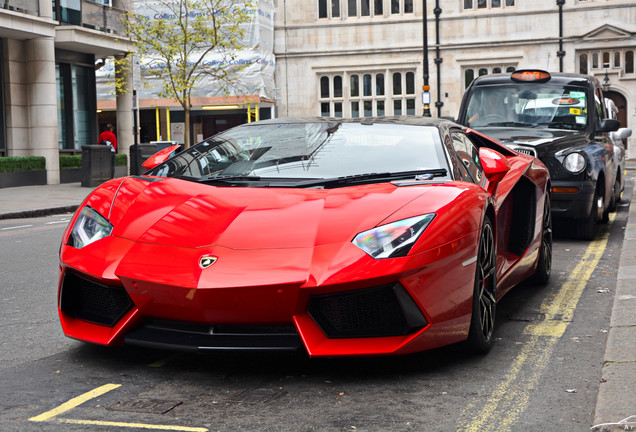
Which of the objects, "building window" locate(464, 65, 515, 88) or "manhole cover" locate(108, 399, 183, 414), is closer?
"manhole cover" locate(108, 399, 183, 414)

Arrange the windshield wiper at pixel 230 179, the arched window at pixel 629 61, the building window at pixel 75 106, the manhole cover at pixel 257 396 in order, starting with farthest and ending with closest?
1. the arched window at pixel 629 61
2. the building window at pixel 75 106
3. the windshield wiper at pixel 230 179
4. the manhole cover at pixel 257 396

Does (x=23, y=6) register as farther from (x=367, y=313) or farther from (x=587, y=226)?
(x=367, y=313)

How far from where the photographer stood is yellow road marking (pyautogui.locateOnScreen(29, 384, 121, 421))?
3.53 meters

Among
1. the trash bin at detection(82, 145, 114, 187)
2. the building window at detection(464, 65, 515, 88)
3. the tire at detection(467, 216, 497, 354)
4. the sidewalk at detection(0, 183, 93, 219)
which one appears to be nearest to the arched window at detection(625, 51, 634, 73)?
the building window at detection(464, 65, 515, 88)

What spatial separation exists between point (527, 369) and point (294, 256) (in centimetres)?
135

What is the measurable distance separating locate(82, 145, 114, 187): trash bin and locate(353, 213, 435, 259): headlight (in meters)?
20.7

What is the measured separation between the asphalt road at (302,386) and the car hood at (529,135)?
4687 millimetres

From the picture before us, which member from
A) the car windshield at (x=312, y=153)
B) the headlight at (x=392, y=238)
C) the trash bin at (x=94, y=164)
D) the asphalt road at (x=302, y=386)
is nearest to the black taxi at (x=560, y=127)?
the asphalt road at (x=302, y=386)

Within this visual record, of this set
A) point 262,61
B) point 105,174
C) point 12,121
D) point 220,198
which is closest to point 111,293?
point 220,198

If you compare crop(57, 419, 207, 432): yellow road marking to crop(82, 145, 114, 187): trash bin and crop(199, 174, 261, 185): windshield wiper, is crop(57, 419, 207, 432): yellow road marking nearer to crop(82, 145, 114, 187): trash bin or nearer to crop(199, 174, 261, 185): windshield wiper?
crop(199, 174, 261, 185): windshield wiper

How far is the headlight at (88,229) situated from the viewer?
436 cm

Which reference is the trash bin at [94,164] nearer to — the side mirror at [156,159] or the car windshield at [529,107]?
the car windshield at [529,107]

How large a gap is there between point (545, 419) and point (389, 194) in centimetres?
133

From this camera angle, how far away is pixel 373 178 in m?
4.75
